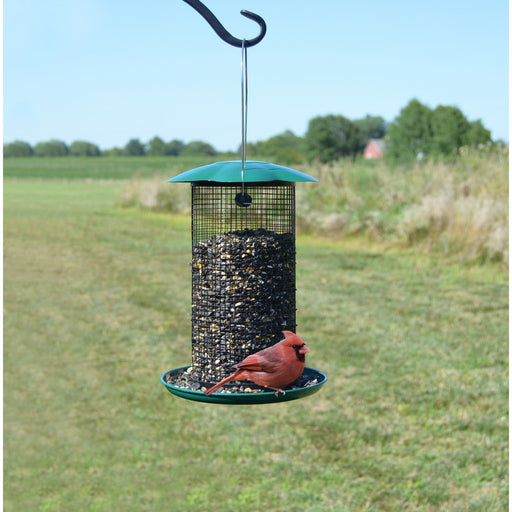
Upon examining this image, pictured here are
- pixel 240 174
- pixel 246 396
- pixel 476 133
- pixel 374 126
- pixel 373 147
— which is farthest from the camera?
pixel 374 126

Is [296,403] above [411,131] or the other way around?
the other way around

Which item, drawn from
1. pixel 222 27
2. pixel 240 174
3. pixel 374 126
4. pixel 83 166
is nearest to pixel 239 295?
pixel 240 174

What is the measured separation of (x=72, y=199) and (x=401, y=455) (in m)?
23.3

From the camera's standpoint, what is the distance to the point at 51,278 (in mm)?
12336

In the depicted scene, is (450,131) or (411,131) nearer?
(450,131)

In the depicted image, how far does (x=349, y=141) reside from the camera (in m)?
44.5

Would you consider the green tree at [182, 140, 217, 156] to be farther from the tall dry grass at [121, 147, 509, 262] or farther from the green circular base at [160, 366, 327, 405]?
the green circular base at [160, 366, 327, 405]

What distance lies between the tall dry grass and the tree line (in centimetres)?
1475

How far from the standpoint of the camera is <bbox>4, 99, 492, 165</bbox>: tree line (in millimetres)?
35188

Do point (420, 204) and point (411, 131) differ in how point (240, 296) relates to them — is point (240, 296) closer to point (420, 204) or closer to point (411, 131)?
point (420, 204)

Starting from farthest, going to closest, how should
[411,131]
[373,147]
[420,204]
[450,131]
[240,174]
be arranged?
[373,147], [411,131], [450,131], [420,204], [240,174]

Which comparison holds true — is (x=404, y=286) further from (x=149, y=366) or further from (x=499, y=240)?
(x=149, y=366)

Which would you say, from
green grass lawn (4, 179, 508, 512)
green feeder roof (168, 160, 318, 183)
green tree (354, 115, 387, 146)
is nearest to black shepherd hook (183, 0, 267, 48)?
green feeder roof (168, 160, 318, 183)

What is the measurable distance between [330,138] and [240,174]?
130 feet
